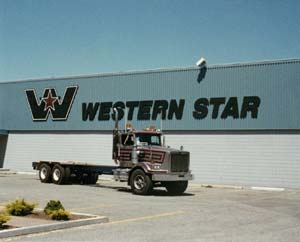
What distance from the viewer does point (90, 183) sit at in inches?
1228

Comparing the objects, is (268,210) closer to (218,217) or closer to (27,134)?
(218,217)

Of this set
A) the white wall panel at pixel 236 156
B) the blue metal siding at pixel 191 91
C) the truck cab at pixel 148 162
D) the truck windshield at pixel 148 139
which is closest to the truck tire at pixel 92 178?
the truck cab at pixel 148 162

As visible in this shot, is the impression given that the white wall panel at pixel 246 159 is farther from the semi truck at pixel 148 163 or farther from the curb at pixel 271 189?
the semi truck at pixel 148 163

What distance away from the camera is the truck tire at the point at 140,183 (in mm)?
24203

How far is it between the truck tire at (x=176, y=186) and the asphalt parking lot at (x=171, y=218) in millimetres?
1107

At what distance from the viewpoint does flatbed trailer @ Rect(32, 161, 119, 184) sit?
29.8 m

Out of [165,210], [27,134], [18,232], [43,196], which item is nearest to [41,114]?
[27,134]

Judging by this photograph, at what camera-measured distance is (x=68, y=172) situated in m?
29.9

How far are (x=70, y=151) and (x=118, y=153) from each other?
48.3 feet

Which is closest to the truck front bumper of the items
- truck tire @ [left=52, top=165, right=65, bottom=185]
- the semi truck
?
the semi truck

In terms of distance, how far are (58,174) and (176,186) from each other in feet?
24.9

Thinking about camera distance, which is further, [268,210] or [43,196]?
[43,196]

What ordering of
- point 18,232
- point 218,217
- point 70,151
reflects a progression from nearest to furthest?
point 18,232 < point 218,217 < point 70,151

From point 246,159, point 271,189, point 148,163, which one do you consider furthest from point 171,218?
point 246,159
